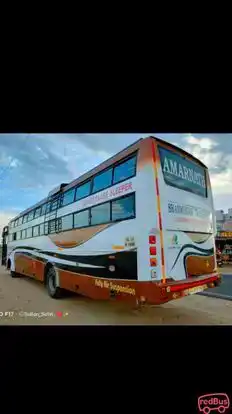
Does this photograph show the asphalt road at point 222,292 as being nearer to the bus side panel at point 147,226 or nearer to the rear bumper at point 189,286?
the rear bumper at point 189,286

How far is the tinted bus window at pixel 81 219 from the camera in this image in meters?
2.40

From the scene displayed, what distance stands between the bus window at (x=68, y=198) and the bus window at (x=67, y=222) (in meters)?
0.14

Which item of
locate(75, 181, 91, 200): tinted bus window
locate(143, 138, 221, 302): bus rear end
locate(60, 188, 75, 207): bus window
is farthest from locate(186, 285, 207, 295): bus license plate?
locate(60, 188, 75, 207): bus window

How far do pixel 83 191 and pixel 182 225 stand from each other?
0.97 meters

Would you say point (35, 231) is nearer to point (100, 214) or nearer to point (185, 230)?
point (100, 214)

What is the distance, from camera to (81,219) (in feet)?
8.04

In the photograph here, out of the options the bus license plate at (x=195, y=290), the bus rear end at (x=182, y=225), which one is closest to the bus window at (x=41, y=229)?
the bus rear end at (x=182, y=225)

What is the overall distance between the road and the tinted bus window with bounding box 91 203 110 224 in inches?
27.5

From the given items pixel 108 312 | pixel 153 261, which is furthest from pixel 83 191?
pixel 108 312
